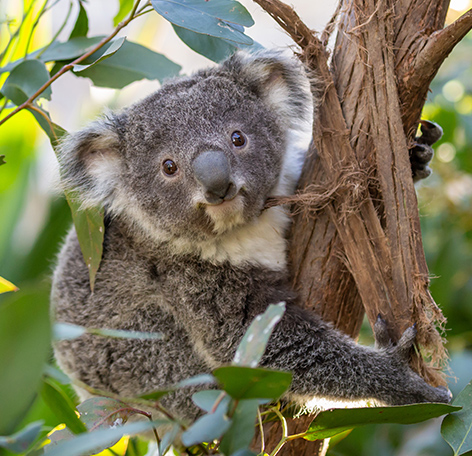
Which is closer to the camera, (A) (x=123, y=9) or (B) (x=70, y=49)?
(B) (x=70, y=49)

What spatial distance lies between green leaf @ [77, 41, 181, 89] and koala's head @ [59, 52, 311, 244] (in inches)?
4.1

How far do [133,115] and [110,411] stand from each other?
4.04 ft

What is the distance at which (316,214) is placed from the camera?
6.79ft

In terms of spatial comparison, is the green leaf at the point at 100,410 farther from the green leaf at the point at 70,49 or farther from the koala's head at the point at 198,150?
the green leaf at the point at 70,49

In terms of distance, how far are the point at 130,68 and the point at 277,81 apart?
61 cm

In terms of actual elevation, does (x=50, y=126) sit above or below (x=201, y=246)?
above

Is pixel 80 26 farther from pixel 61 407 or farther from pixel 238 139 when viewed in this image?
pixel 61 407

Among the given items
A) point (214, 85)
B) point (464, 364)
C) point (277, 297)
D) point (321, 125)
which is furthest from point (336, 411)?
point (464, 364)

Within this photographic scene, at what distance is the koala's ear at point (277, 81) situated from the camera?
7.31 feet

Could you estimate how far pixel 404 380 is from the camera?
1854 mm

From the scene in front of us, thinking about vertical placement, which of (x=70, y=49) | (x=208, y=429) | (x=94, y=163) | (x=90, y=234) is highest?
(x=70, y=49)

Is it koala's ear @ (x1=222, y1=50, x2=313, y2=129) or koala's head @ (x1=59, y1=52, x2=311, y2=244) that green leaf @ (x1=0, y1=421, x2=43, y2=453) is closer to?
koala's head @ (x1=59, y1=52, x2=311, y2=244)

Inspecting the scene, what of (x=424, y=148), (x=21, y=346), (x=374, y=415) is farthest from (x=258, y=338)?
(x=424, y=148)

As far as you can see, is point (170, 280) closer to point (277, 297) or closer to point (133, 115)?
point (277, 297)
